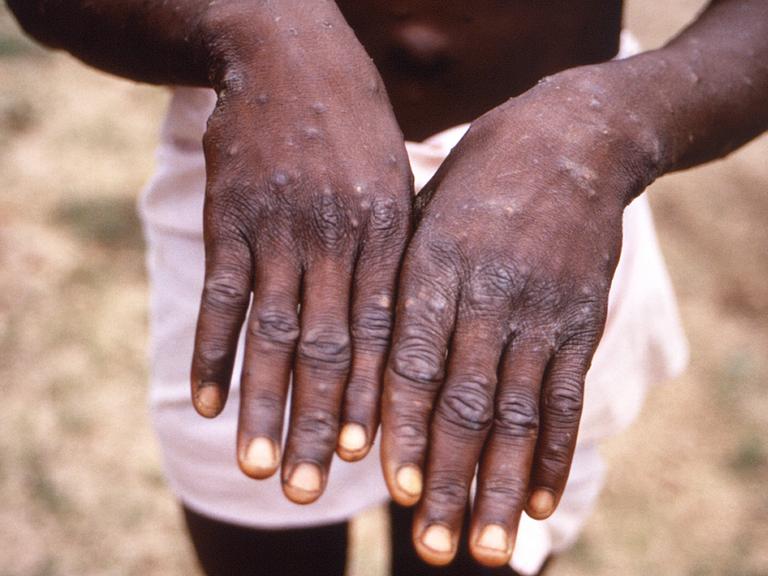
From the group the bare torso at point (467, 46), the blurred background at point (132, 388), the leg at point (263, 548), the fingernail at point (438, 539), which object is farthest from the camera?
the blurred background at point (132, 388)

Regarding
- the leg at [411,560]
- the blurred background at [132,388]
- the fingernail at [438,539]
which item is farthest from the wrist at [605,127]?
the blurred background at [132,388]

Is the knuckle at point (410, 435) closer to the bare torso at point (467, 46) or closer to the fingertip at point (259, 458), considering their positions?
the fingertip at point (259, 458)

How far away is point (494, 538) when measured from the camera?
→ 671mm

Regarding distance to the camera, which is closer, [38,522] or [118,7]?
[118,7]

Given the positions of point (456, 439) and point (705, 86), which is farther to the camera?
point (705, 86)

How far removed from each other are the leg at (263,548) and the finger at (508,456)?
661mm

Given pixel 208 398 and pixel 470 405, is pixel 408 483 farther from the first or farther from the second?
pixel 208 398

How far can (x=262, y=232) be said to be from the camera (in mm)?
716

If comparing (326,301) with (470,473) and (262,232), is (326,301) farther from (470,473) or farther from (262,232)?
(470,473)

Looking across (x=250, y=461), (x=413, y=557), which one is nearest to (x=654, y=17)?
(x=413, y=557)

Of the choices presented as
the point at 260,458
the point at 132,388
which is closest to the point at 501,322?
the point at 260,458

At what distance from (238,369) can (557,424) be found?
20.6 inches

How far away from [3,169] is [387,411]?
104 inches

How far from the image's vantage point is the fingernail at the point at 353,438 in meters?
0.69
